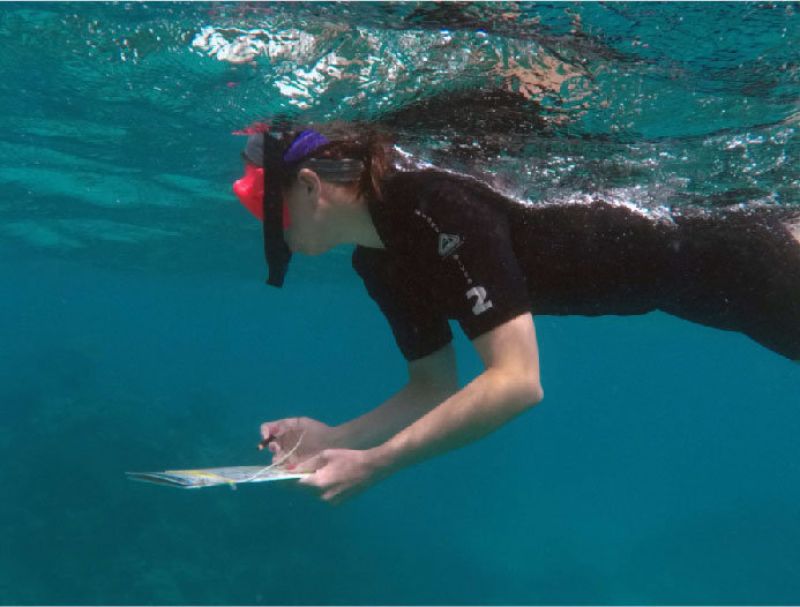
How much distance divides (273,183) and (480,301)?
1.37 m

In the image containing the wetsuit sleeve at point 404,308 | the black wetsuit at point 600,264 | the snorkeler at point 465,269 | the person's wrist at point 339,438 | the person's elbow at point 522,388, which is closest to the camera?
the person's elbow at point 522,388

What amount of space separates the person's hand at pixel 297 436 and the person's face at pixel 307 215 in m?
1.14

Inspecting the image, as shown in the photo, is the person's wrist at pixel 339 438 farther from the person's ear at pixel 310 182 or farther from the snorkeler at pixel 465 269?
the person's ear at pixel 310 182

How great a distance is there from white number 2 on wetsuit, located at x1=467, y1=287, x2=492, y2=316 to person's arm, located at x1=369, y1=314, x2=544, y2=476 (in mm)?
121

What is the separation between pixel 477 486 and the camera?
44406 millimetres

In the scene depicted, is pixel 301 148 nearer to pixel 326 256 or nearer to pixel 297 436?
pixel 297 436

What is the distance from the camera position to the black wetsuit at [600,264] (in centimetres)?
346

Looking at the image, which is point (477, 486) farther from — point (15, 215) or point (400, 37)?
point (400, 37)

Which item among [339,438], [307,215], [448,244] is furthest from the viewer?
[339,438]

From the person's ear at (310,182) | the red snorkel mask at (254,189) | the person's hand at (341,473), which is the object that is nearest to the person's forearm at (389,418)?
the person's hand at (341,473)

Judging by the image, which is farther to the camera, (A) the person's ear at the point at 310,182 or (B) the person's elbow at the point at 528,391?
(A) the person's ear at the point at 310,182

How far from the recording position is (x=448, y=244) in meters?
3.22

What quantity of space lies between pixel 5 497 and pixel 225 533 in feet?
23.1

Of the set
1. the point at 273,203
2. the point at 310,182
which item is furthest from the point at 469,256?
the point at 273,203
